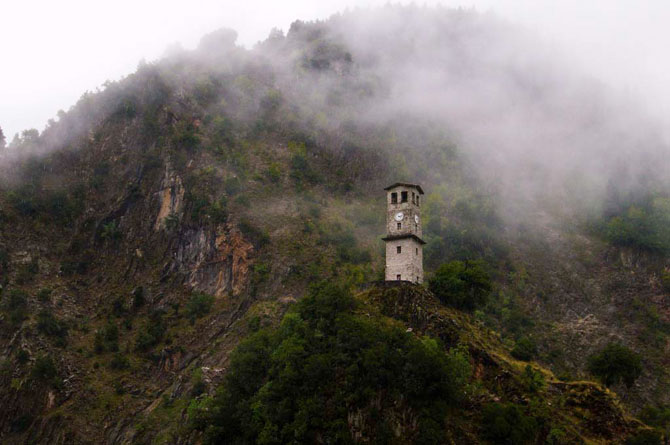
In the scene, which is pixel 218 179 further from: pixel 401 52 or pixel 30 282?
pixel 401 52

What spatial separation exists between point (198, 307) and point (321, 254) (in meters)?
18.5

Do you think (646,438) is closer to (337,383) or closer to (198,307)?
(337,383)

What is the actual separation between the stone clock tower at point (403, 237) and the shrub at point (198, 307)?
106 ft

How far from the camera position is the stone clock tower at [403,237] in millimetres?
56562

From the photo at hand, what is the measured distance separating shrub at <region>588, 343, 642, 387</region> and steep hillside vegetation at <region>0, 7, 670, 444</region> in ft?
10.4

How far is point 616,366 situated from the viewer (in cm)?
5672

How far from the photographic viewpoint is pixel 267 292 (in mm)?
79562

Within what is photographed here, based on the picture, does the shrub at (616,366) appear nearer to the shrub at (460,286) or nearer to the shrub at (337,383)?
the shrub at (460,286)

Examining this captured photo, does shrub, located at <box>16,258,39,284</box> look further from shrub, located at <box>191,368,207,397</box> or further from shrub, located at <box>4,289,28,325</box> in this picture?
shrub, located at <box>191,368,207,397</box>

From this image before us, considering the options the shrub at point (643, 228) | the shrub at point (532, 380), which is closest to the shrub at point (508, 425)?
the shrub at point (532, 380)

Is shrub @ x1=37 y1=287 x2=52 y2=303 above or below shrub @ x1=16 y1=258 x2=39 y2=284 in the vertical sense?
below

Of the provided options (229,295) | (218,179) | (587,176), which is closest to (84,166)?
(218,179)

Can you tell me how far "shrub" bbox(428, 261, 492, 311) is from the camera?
57594 mm

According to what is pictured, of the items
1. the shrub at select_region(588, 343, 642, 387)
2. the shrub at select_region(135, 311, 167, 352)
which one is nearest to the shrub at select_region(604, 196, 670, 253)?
the shrub at select_region(588, 343, 642, 387)
